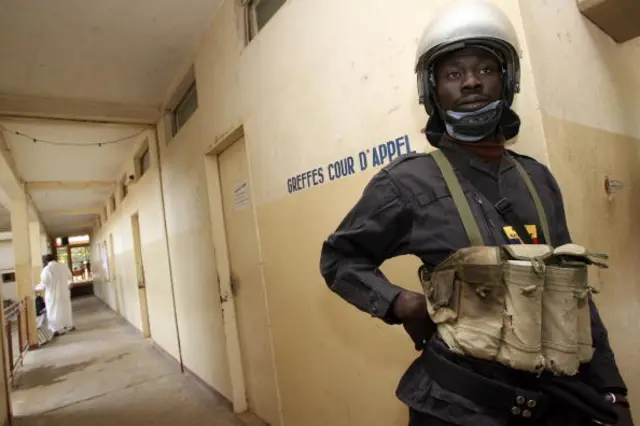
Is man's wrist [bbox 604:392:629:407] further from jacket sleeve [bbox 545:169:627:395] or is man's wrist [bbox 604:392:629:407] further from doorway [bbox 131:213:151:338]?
doorway [bbox 131:213:151:338]

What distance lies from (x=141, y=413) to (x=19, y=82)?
2815 mm

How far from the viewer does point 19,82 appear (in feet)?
9.78

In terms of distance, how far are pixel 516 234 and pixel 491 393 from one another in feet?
1.13

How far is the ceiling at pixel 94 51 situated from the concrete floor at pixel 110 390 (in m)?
2.63

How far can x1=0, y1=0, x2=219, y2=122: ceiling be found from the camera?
7.63 ft

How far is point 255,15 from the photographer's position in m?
2.29

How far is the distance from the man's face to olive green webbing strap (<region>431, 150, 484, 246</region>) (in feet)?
0.51

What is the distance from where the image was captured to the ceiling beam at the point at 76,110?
3.15 m

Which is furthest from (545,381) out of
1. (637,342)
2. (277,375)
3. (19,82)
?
(19,82)

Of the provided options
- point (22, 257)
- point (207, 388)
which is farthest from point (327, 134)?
point (22, 257)

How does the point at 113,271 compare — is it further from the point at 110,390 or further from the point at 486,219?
the point at 486,219

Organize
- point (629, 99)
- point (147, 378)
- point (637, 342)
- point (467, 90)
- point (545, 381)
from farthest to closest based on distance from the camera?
point (147, 378) < point (629, 99) < point (637, 342) < point (467, 90) < point (545, 381)

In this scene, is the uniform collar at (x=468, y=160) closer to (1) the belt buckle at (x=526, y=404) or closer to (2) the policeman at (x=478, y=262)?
(2) the policeman at (x=478, y=262)

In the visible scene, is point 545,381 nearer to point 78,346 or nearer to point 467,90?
point 467,90
